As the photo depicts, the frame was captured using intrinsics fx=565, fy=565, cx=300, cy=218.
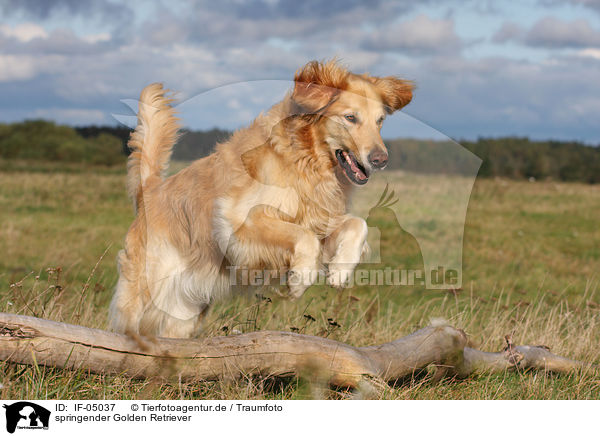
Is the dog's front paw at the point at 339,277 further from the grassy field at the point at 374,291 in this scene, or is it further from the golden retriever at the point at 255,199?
the grassy field at the point at 374,291

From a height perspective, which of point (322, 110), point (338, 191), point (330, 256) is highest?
point (322, 110)

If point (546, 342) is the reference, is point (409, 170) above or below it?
above

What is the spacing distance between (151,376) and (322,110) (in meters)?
2.18

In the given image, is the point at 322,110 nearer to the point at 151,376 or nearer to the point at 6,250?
the point at 151,376

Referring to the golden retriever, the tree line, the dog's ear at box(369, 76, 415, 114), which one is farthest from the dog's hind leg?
the tree line

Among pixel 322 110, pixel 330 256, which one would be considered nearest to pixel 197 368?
pixel 330 256

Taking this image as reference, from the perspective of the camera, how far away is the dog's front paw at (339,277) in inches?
154

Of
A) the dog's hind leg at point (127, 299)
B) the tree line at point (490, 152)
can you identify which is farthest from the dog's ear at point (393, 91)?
the tree line at point (490, 152)

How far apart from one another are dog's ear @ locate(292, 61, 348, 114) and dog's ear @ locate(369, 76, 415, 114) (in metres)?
0.32

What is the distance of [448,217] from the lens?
4.83 m

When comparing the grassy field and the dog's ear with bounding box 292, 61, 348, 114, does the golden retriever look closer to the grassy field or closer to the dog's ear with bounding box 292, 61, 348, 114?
the dog's ear with bounding box 292, 61, 348, 114

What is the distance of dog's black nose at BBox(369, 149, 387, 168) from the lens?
12.4ft
